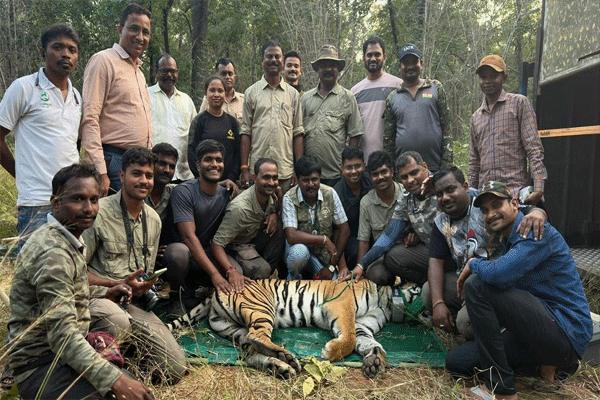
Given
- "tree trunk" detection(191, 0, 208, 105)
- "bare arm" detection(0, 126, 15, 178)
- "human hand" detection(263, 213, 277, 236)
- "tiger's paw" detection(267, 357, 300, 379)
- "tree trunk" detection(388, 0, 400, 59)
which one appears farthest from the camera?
"tree trunk" detection(388, 0, 400, 59)

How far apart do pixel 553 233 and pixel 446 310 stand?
1.03 metres

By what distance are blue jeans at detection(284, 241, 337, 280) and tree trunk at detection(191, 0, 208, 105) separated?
9313 mm

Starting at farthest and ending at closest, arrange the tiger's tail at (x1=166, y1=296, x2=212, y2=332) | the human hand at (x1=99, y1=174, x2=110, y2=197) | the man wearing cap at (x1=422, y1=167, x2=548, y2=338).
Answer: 1. the tiger's tail at (x1=166, y1=296, x2=212, y2=332)
2. the human hand at (x1=99, y1=174, x2=110, y2=197)
3. the man wearing cap at (x1=422, y1=167, x2=548, y2=338)

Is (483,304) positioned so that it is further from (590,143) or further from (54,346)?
(590,143)

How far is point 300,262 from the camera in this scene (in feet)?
15.8

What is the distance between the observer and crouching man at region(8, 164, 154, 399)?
96.5 inches

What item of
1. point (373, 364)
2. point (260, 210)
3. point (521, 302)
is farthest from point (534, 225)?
point (260, 210)

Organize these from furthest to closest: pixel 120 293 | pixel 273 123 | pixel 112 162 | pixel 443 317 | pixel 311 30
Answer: pixel 311 30
pixel 273 123
pixel 112 162
pixel 443 317
pixel 120 293

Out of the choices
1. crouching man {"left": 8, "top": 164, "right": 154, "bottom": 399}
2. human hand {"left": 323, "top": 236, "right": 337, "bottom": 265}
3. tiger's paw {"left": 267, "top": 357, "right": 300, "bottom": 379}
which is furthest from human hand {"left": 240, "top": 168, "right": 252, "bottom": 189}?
crouching man {"left": 8, "top": 164, "right": 154, "bottom": 399}

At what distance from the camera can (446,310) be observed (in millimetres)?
3752

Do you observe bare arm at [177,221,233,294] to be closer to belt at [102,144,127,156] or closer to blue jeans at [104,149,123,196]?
blue jeans at [104,149,123,196]

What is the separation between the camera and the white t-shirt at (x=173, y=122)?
552cm

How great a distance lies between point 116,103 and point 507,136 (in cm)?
356

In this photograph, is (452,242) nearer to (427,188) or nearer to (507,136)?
(427,188)
